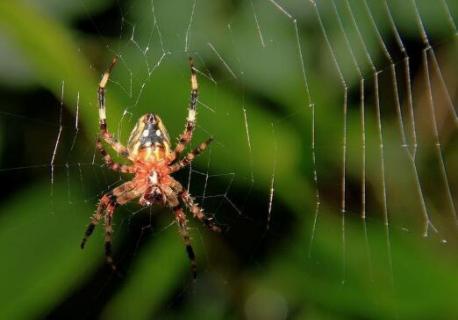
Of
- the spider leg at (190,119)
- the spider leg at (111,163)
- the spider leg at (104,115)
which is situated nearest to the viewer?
the spider leg at (104,115)

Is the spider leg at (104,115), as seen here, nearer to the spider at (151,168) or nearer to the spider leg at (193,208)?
the spider at (151,168)

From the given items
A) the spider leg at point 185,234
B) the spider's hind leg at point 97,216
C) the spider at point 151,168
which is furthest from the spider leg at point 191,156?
the spider's hind leg at point 97,216

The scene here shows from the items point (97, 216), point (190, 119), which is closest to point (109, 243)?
point (97, 216)

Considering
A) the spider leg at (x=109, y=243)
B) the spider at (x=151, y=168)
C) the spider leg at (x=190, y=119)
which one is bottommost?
the spider leg at (x=109, y=243)

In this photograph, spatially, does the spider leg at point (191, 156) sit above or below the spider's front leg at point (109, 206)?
above

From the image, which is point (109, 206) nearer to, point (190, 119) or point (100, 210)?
point (100, 210)

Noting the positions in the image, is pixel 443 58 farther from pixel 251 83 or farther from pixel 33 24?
pixel 33 24

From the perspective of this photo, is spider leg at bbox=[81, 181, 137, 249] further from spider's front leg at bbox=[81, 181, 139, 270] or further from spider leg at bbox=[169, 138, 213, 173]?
spider leg at bbox=[169, 138, 213, 173]

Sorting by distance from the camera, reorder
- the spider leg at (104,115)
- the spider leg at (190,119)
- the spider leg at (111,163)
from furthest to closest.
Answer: the spider leg at (111,163)
the spider leg at (190,119)
the spider leg at (104,115)
